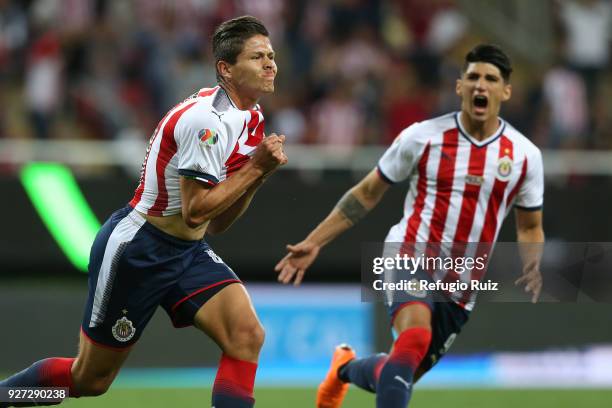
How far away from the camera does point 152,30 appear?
1256 cm

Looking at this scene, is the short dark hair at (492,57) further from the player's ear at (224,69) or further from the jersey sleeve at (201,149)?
the jersey sleeve at (201,149)

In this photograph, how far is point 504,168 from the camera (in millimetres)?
6340

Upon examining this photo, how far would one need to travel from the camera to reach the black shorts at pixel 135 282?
17.9ft

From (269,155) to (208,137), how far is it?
274 mm

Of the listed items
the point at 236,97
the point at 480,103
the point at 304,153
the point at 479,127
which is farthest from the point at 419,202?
the point at 304,153

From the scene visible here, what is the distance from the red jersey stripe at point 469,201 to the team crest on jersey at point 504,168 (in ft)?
0.27

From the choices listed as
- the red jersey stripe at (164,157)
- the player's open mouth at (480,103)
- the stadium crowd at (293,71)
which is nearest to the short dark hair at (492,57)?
the player's open mouth at (480,103)

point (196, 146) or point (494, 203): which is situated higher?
point (196, 146)

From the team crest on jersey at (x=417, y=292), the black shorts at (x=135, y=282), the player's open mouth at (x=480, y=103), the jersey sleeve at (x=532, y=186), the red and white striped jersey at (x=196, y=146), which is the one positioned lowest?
the team crest on jersey at (x=417, y=292)

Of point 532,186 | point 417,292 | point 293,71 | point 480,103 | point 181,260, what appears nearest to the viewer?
point 181,260

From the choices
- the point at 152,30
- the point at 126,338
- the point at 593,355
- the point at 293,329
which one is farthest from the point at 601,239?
the point at 126,338

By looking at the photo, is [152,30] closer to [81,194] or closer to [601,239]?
[81,194]

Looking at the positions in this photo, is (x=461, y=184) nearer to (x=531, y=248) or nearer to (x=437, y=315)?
(x=531, y=248)

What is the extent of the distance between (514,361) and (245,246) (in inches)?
107
